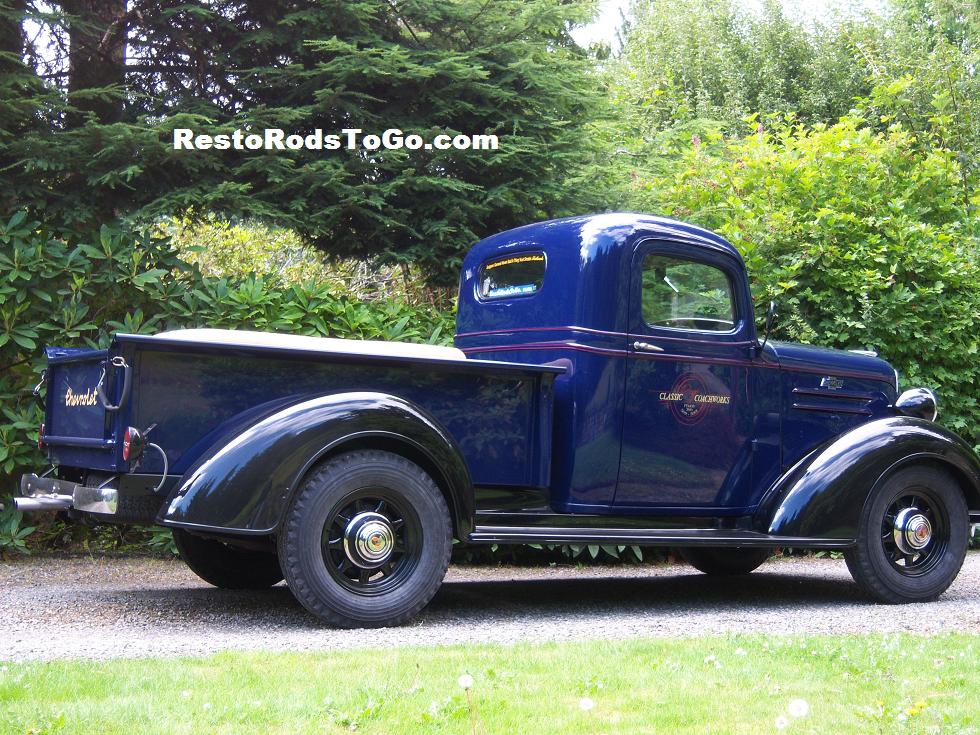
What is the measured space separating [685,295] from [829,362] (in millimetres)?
1179

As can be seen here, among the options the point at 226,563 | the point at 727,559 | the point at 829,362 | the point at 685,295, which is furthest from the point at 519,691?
the point at 727,559

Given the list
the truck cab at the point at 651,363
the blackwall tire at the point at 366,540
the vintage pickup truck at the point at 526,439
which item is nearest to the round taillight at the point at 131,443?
the vintage pickup truck at the point at 526,439

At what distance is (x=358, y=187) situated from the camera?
8578 millimetres

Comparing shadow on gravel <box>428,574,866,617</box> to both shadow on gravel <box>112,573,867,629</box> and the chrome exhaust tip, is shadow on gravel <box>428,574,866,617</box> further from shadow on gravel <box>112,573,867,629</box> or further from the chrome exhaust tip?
the chrome exhaust tip

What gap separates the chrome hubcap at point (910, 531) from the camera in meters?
6.46

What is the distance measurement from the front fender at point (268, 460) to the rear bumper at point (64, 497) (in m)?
0.28

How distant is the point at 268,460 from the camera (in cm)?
475

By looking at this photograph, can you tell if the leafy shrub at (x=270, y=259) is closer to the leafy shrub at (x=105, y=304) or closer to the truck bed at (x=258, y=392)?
the leafy shrub at (x=105, y=304)

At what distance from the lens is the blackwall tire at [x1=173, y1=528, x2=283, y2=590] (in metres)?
6.02

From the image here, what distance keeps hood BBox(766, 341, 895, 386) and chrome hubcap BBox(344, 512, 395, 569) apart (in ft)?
8.94

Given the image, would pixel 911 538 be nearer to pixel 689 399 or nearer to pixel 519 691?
pixel 689 399

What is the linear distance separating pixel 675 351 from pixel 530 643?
2.14m

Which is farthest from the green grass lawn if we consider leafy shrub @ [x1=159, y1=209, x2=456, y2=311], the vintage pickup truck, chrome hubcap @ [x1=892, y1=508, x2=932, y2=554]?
leafy shrub @ [x1=159, y1=209, x2=456, y2=311]

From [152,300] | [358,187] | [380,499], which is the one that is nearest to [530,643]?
[380,499]
